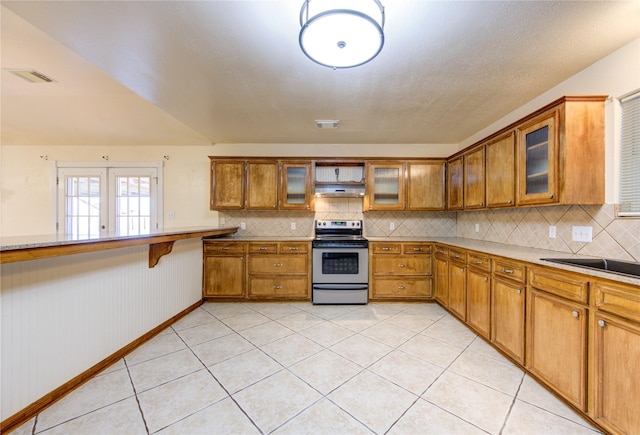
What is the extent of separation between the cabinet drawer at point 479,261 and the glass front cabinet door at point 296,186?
216 centimetres

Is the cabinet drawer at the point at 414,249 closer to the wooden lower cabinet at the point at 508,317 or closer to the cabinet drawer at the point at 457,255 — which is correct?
the cabinet drawer at the point at 457,255

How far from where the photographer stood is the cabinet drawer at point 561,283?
4.73 ft

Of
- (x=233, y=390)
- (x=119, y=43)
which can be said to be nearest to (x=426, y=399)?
(x=233, y=390)

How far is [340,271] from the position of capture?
3.35 meters

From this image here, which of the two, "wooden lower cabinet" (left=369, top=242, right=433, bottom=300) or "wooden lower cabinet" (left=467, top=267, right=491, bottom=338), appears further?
"wooden lower cabinet" (left=369, top=242, right=433, bottom=300)

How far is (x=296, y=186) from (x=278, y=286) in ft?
4.97

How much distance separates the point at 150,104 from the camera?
2691 mm

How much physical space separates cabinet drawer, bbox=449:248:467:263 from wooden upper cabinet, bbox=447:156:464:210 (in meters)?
0.70

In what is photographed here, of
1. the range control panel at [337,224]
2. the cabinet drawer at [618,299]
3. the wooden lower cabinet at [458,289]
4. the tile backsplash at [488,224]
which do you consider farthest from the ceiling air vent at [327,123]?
the cabinet drawer at [618,299]

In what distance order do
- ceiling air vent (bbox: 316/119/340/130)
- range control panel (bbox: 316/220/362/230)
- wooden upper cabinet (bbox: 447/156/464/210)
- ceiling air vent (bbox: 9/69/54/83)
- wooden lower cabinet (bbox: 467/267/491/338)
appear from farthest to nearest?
range control panel (bbox: 316/220/362/230) < wooden upper cabinet (bbox: 447/156/464/210) < ceiling air vent (bbox: 316/119/340/130) < wooden lower cabinet (bbox: 467/267/491/338) < ceiling air vent (bbox: 9/69/54/83)

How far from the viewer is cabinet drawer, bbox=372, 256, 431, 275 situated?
337 cm

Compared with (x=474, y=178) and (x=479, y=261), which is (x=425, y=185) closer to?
(x=474, y=178)

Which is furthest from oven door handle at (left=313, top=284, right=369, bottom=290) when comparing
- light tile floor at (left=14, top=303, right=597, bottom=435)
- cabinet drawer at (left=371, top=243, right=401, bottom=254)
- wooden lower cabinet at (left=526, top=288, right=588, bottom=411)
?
wooden lower cabinet at (left=526, top=288, right=588, bottom=411)

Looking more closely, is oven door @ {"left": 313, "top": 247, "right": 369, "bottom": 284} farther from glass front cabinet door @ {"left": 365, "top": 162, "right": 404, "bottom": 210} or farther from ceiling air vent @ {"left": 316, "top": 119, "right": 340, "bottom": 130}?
ceiling air vent @ {"left": 316, "top": 119, "right": 340, "bottom": 130}
